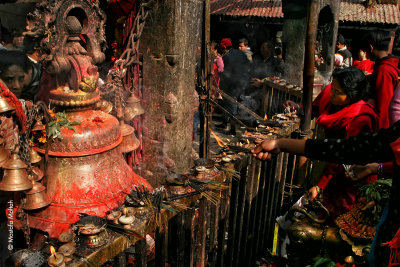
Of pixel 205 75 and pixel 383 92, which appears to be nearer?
pixel 205 75

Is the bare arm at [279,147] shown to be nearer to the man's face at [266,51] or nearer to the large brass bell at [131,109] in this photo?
the large brass bell at [131,109]

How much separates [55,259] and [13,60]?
9.06 ft

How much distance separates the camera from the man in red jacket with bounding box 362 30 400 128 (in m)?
4.23

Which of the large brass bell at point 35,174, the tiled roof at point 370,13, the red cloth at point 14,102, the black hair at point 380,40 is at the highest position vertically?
the tiled roof at point 370,13

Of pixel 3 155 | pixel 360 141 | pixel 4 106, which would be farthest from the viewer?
pixel 3 155

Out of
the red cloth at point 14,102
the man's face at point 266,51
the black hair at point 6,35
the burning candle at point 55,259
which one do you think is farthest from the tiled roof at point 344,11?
the burning candle at point 55,259

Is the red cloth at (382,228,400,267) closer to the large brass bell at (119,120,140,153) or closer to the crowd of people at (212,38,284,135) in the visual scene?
the large brass bell at (119,120,140,153)

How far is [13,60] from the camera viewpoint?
3510mm

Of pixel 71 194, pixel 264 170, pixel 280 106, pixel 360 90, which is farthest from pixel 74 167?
pixel 280 106

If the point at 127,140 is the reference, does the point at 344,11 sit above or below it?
Answer: above

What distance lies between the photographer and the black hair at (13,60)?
135 inches

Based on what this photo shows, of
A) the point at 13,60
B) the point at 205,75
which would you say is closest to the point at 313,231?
the point at 205,75

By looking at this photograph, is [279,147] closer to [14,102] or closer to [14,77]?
[14,102]

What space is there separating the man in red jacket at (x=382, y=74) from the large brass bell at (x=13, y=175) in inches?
158
